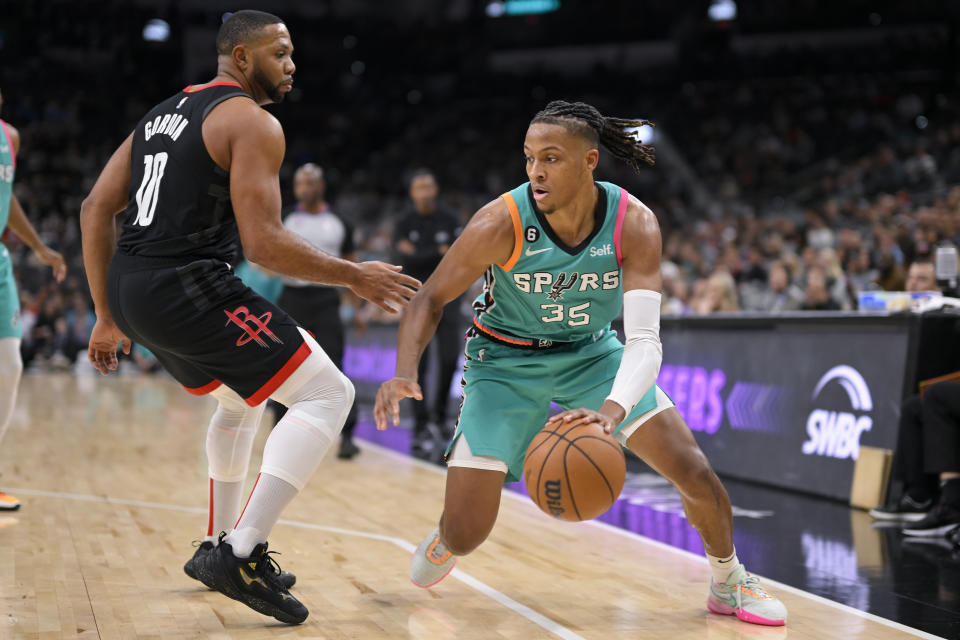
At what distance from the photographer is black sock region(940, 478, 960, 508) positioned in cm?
527

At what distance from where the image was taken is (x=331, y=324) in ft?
24.9

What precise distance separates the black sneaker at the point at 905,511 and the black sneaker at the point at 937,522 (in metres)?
0.25

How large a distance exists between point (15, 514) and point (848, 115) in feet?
61.7

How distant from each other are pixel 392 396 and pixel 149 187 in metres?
1.15

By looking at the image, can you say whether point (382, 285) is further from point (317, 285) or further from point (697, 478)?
point (317, 285)

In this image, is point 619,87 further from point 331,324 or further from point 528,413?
point 528,413

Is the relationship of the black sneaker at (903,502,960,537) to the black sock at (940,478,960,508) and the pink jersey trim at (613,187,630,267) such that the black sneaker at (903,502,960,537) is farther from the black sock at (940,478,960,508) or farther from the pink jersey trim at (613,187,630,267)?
the pink jersey trim at (613,187,630,267)

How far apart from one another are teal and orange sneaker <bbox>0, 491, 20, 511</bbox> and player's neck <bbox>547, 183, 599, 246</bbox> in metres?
3.55

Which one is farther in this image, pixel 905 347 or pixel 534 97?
pixel 534 97

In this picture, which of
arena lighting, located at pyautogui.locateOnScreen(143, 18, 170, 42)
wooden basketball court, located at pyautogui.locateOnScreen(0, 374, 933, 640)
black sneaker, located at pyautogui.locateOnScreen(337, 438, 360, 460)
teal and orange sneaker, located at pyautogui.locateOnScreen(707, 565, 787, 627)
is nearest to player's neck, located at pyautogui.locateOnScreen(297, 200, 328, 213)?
black sneaker, located at pyautogui.locateOnScreen(337, 438, 360, 460)

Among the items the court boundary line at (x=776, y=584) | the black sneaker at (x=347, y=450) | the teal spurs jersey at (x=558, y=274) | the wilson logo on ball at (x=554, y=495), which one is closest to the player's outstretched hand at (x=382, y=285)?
the teal spurs jersey at (x=558, y=274)

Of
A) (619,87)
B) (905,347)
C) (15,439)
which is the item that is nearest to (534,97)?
(619,87)

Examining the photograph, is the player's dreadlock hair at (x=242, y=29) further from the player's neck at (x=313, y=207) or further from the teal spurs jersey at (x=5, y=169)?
the player's neck at (x=313, y=207)

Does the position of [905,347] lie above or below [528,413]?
above
